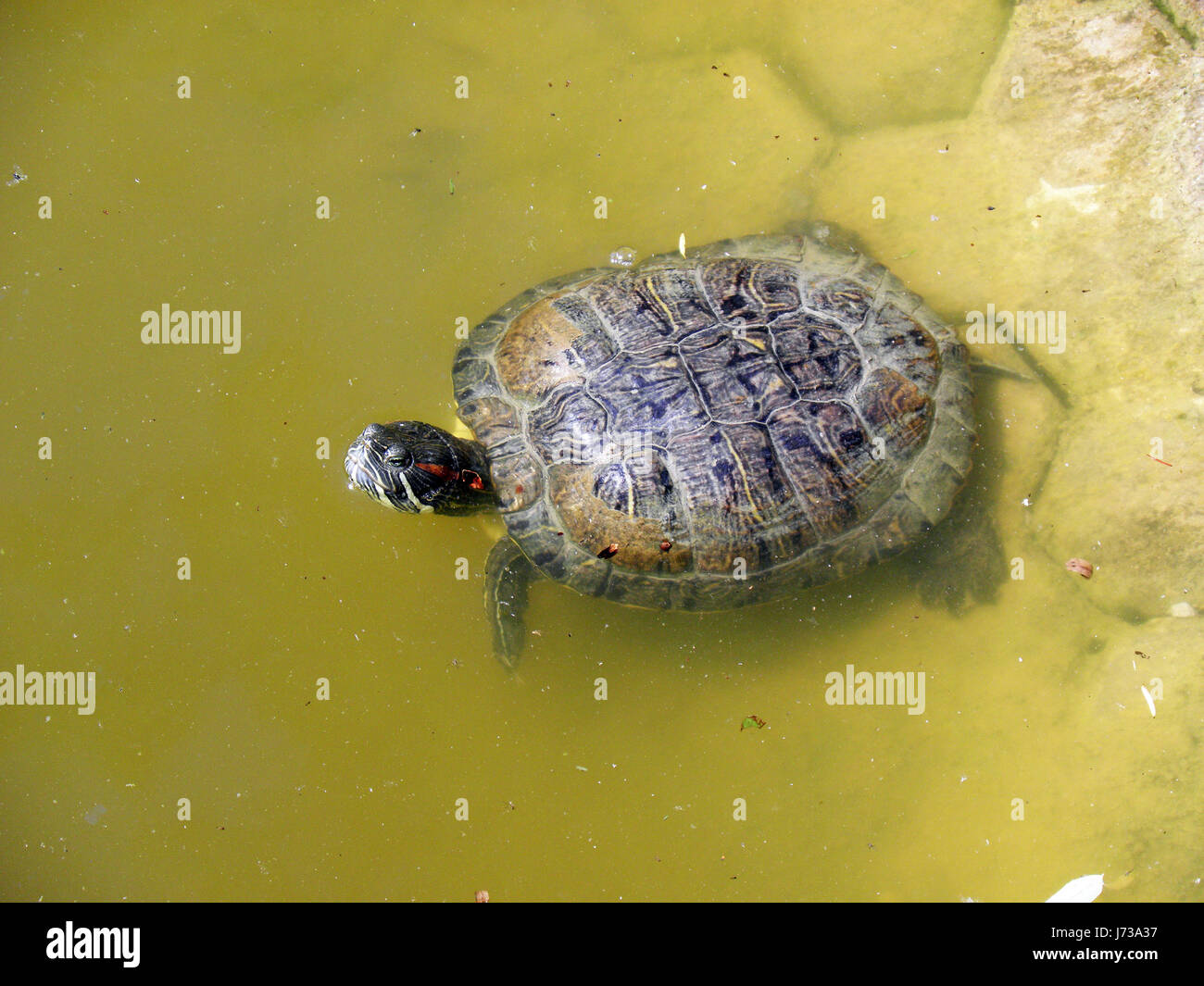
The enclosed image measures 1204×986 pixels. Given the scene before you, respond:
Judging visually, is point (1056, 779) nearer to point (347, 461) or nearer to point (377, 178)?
point (347, 461)

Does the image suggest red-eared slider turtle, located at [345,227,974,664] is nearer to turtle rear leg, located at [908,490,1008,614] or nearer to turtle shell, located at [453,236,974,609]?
turtle shell, located at [453,236,974,609]

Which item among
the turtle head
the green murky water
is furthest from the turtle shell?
the green murky water

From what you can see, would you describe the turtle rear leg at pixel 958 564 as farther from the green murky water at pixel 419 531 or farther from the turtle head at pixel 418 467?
the turtle head at pixel 418 467

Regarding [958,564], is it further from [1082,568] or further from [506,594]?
[506,594]

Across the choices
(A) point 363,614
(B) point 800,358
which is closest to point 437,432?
(A) point 363,614

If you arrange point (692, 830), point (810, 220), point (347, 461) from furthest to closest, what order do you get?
point (810, 220) < point (692, 830) < point (347, 461)
